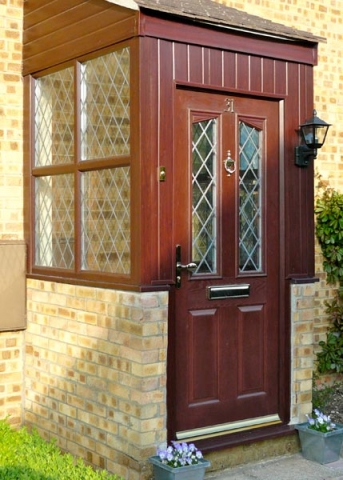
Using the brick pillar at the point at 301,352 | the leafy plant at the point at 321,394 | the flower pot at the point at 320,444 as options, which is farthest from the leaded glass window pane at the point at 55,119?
the leafy plant at the point at 321,394

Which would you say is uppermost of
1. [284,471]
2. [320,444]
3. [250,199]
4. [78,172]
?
[78,172]

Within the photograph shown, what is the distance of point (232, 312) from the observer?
18.9 feet

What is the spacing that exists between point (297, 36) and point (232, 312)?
2040 mm

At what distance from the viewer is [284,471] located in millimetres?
5637

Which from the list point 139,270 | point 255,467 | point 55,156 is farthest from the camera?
point 55,156

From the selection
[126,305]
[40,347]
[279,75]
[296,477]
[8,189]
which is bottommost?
[296,477]

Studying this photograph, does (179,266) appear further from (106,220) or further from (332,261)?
(332,261)

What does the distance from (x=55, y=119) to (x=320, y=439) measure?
3.06 m

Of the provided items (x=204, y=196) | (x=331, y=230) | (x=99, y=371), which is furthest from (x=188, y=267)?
(x=331, y=230)

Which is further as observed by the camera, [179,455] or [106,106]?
A: [106,106]

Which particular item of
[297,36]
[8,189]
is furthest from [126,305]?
[297,36]

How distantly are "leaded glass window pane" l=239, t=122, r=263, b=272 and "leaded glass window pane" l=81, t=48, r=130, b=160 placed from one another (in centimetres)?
91

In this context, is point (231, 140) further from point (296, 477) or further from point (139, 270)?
point (296, 477)

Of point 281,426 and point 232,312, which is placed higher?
point 232,312
